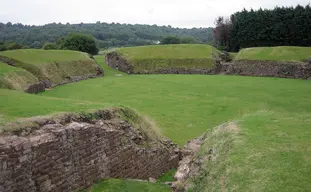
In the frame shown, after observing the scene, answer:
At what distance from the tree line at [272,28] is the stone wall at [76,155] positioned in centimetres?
5073

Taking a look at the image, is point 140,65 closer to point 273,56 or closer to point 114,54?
point 114,54

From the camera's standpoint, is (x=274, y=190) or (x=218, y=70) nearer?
(x=274, y=190)

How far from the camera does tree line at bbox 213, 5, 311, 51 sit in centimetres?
5578

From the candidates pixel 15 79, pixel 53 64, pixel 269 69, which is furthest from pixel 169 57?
pixel 15 79

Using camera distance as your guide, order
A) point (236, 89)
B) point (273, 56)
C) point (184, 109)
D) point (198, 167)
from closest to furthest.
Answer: point (198, 167)
point (184, 109)
point (236, 89)
point (273, 56)

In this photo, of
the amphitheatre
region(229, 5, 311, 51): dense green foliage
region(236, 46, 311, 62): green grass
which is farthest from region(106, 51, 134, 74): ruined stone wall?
region(229, 5, 311, 51): dense green foliage

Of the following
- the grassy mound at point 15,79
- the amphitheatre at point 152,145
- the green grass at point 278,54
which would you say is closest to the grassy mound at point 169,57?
the green grass at point 278,54

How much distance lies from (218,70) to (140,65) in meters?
12.0

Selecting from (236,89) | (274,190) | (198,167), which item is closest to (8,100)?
(198,167)

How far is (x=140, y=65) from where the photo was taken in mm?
49625

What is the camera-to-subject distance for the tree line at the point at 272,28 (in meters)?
55.8

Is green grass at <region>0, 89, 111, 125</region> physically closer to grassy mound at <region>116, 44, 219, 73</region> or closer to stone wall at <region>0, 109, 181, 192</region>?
stone wall at <region>0, 109, 181, 192</region>

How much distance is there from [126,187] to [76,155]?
1.83 m

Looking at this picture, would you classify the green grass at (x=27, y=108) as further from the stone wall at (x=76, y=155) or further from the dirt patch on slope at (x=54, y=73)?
the dirt patch on slope at (x=54, y=73)
